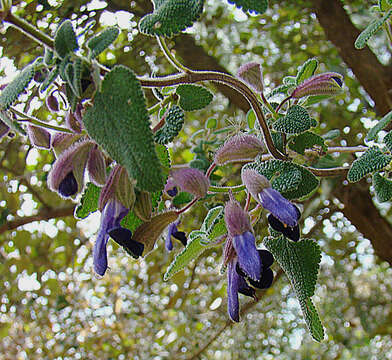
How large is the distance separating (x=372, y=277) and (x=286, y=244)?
2.00 meters

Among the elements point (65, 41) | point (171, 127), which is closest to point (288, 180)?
point (171, 127)

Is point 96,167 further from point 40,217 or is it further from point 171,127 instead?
point 40,217

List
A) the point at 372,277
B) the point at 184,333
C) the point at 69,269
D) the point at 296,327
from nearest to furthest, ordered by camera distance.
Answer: the point at 69,269, the point at 184,333, the point at 296,327, the point at 372,277

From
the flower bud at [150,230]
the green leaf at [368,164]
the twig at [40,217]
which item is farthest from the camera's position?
the twig at [40,217]

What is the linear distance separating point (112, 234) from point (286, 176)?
0.58ft

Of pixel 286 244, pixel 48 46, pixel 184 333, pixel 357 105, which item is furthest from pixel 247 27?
pixel 48 46

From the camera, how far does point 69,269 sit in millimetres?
1545

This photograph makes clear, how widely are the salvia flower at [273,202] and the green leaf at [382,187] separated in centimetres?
18

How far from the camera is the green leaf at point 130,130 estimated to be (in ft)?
0.97

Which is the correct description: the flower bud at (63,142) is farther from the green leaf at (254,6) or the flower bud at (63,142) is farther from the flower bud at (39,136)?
the green leaf at (254,6)

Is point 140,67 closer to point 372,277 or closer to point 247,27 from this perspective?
point 247,27

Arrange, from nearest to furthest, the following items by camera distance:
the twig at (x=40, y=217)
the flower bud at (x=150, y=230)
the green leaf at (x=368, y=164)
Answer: the flower bud at (x=150, y=230) < the green leaf at (x=368, y=164) < the twig at (x=40, y=217)

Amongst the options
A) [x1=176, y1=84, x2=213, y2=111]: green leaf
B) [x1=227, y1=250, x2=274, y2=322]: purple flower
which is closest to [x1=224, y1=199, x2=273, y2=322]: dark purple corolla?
[x1=227, y1=250, x2=274, y2=322]: purple flower

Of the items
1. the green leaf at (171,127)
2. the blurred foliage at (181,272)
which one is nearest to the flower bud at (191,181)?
the green leaf at (171,127)
